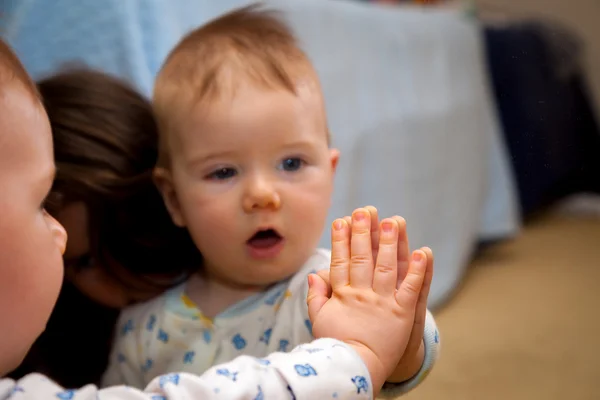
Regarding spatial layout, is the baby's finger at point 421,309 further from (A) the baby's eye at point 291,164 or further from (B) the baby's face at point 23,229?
(B) the baby's face at point 23,229

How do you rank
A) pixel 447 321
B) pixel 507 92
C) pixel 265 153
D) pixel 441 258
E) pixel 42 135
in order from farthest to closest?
pixel 507 92 < pixel 441 258 < pixel 447 321 < pixel 265 153 < pixel 42 135

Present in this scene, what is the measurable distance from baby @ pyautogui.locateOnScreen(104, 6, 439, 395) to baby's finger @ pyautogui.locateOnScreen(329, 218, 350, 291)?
0.36 ft

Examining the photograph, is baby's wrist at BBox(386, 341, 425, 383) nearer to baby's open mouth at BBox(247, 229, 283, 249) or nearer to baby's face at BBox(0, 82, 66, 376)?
Result: baby's open mouth at BBox(247, 229, 283, 249)

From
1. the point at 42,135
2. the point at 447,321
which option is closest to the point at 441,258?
the point at 447,321

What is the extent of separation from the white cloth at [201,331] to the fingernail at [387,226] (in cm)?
16

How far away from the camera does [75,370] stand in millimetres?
877

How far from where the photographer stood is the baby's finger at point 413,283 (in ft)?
1.88

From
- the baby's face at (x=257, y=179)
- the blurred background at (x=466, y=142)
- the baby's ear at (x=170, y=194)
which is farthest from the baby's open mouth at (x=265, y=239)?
the blurred background at (x=466, y=142)

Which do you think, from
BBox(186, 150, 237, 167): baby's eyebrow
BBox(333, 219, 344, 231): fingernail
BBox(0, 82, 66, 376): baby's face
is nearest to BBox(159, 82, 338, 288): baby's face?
BBox(186, 150, 237, 167): baby's eyebrow

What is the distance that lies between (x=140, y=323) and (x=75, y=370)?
0.43ft

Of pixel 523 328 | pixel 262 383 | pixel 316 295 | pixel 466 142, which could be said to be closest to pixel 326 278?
pixel 316 295

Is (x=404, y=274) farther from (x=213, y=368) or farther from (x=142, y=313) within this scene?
(x=142, y=313)

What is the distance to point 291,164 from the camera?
0.72 m

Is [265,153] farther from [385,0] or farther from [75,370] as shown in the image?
[385,0]
